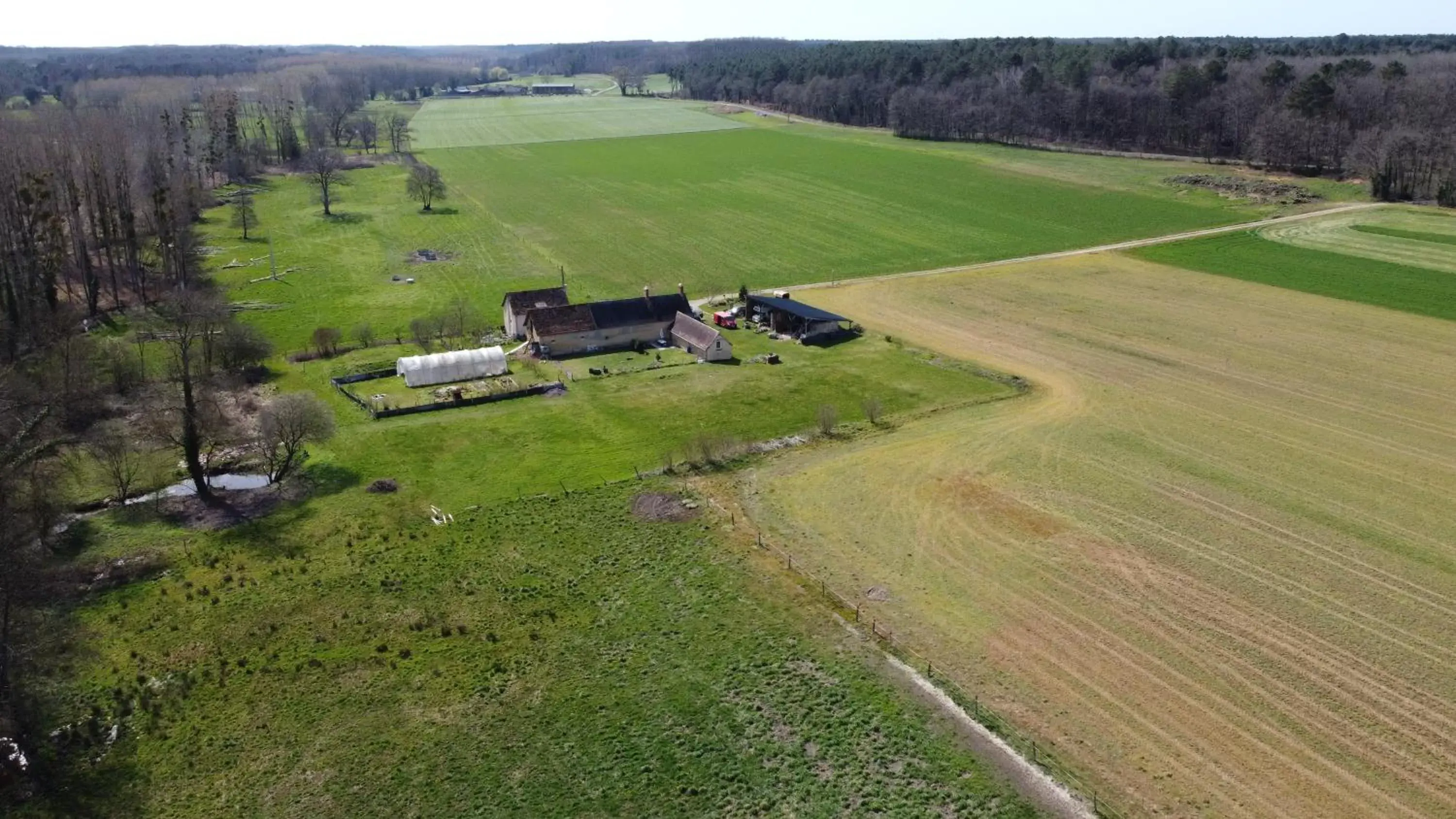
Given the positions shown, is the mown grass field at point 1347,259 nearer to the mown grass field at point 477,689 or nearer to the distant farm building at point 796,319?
the distant farm building at point 796,319

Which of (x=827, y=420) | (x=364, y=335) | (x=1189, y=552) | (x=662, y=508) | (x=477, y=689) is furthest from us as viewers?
(x=364, y=335)

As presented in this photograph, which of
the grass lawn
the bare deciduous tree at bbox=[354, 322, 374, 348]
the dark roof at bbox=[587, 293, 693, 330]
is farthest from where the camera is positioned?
the grass lawn

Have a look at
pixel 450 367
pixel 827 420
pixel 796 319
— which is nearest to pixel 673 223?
pixel 796 319

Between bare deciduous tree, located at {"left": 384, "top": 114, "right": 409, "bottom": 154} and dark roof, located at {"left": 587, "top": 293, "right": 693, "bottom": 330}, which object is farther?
bare deciduous tree, located at {"left": 384, "top": 114, "right": 409, "bottom": 154}

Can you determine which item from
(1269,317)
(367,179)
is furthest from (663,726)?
(367,179)

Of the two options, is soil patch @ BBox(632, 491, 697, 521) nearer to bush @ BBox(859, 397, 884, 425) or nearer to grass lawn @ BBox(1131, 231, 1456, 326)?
bush @ BBox(859, 397, 884, 425)

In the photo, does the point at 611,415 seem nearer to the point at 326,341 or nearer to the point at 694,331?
the point at 694,331

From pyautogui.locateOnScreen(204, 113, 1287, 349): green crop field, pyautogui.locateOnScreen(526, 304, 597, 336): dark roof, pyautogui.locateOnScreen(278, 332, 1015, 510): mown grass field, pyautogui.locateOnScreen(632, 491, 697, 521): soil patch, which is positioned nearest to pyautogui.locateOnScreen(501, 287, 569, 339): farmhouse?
pyautogui.locateOnScreen(526, 304, 597, 336): dark roof

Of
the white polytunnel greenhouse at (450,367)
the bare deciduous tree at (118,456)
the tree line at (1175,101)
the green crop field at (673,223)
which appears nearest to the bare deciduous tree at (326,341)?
the green crop field at (673,223)
